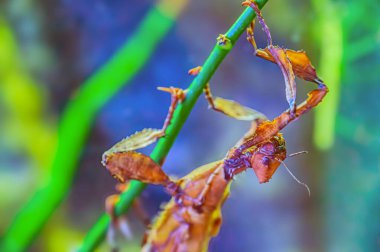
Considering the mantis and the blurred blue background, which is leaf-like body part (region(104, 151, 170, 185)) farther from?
the blurred blue background

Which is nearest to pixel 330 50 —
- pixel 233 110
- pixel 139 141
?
pixel 233 110

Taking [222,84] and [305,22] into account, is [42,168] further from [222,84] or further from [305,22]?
[305,22]

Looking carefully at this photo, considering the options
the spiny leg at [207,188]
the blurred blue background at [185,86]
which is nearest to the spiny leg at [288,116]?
the spiny leg at [207,188]

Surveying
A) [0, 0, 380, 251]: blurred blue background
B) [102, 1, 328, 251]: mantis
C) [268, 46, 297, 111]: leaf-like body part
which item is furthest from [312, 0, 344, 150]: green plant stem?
[268, 46, 297, 111]: leaf-like body part

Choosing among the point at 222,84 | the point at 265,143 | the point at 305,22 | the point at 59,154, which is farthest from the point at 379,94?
the point at 59,154

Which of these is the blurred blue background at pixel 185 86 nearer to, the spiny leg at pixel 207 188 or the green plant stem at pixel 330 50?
the green plant stem at pixel 330 50

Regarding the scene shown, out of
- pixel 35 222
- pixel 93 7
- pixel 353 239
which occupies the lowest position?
pixel 353 239
